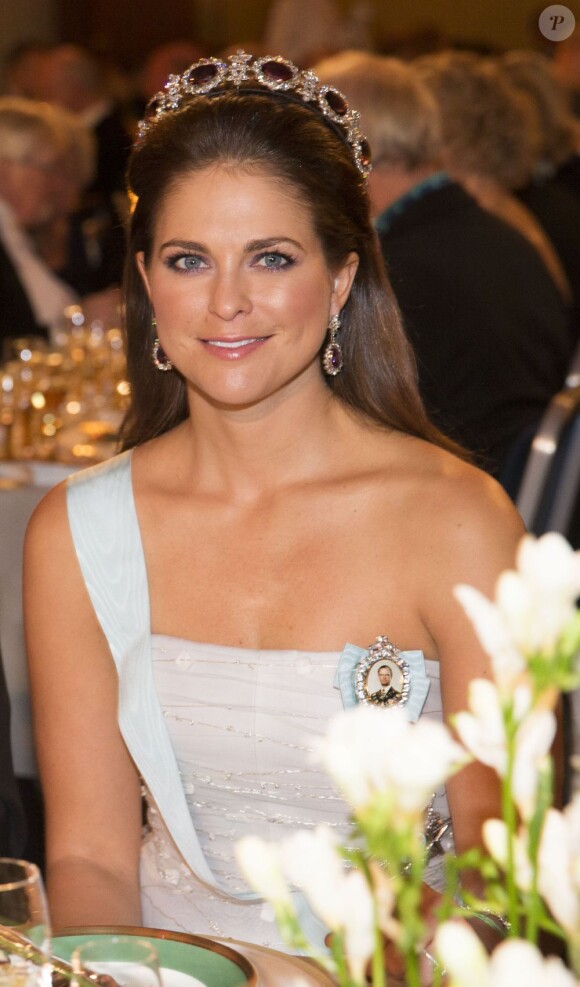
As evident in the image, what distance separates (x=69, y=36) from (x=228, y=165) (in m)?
10.8

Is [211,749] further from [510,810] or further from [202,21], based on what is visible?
[202,21]

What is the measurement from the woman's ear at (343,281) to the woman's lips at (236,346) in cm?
21

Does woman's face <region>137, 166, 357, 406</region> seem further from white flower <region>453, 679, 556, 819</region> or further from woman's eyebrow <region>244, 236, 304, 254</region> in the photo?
white flower <region>453, 679, 556, 819</region>

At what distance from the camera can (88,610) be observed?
204 cm

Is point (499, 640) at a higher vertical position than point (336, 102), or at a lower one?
lower

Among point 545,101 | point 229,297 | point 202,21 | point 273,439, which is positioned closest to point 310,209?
point 229,297

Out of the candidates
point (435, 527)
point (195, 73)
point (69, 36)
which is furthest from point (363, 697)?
point (69, 36)

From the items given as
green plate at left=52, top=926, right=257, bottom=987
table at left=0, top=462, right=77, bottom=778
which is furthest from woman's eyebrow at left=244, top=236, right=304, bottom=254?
table at left=0, top=462, right=77, bottom=778

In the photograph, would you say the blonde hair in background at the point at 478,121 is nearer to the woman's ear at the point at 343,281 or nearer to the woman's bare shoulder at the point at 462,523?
the woman's ear at the point at 343,281

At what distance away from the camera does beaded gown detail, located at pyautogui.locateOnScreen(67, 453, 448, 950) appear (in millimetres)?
1966

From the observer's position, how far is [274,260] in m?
1.92

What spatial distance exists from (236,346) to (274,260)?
13 cm

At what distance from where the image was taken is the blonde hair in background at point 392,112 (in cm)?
Result: 426

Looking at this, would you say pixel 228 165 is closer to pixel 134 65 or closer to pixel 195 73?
pixel 195 73
